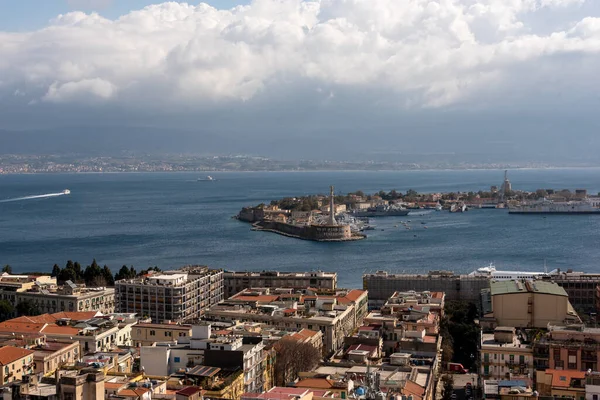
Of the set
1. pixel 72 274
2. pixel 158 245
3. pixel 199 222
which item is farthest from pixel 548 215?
pixel 72 274

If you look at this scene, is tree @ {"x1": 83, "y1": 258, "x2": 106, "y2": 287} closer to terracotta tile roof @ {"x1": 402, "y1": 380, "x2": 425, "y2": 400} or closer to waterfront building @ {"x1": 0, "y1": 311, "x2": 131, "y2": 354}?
waterfront building @ {"x1": 0, "y1": 311, "x2": 131, "y2": 354}

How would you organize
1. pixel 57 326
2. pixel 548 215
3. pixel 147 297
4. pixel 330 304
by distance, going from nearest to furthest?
1. pixel 57 326
2. pixel 330 304
3. pixel 147 297
4. pixel 548 215

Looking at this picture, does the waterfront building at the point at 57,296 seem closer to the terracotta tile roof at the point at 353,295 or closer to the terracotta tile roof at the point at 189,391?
the terracotta tile roof at the point at 353,295

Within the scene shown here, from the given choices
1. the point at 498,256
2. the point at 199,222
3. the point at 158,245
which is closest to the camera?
the point at 498,256

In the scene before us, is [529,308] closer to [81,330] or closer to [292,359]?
[292,359]

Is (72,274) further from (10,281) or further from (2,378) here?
(2,378)

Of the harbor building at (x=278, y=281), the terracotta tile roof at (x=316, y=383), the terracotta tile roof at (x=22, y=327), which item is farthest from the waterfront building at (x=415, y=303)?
the terracotta tile roof at (x=22, y=327)

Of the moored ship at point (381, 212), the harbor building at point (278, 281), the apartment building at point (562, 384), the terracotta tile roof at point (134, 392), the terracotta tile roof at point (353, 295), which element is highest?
the terracotta tile roof at point (134, 392)
